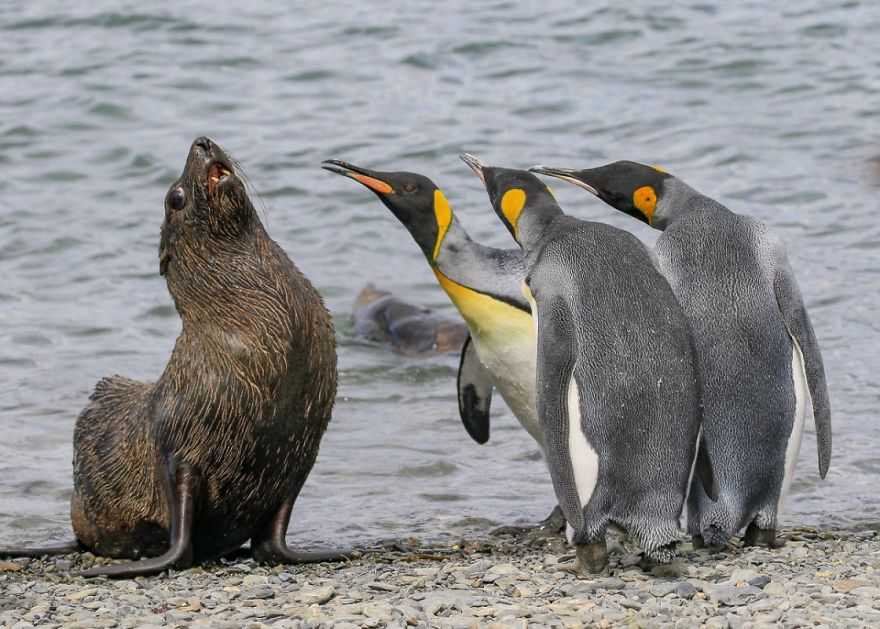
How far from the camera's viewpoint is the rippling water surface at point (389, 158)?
24.4 ft

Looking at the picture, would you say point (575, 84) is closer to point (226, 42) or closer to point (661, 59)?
point (661, 59)

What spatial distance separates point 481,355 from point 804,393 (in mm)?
1691

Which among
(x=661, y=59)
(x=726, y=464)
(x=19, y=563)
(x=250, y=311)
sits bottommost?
(x=19, y=563)

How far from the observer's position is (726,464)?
518 centimetres

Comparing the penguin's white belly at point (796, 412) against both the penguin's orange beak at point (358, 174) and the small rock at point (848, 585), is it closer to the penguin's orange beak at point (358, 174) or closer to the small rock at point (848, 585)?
the small rock at point (848, 585)

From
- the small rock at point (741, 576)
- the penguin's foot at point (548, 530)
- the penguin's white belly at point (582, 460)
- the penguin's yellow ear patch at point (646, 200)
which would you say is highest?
the penguin's yellow ear patch at point (646, 200)

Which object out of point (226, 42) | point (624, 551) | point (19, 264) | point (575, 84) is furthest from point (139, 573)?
point (226, 42)

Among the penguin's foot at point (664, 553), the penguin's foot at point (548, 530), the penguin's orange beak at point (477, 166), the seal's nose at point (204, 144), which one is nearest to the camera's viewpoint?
the penguin's foot at point (664, 553)

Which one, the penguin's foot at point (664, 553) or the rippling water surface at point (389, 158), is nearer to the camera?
the penguin's foot at point (664, 553)

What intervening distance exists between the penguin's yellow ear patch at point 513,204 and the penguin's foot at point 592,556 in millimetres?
1378

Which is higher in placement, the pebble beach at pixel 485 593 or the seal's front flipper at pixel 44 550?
the pebble beach at pixel 485 593

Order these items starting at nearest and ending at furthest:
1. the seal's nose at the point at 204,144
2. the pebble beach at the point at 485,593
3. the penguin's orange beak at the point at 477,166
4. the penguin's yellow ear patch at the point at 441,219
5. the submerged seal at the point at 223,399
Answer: the pebble beach at the point at 485,593
the submerged seal at the point at 223,399
the seal's nose at the point at 204,144
the penguin's orange beak at the point at 477,166
the penguin's yellow ear patch at the point at 441,219

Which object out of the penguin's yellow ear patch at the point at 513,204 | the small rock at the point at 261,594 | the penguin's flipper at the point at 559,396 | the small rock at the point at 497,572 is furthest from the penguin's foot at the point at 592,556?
the penguin's yellow ear patch at the point at 513,204

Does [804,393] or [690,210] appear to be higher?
[690,210]
